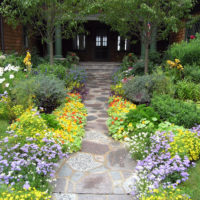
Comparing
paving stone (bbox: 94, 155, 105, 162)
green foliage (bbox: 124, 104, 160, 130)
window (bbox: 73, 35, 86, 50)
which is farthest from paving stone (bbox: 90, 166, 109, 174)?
window (bbox: 73, 35, 86, 50)

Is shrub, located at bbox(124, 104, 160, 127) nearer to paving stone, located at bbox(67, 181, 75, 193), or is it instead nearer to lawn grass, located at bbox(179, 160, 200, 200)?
lawn grass, located at bbox(179, 160, 200, 200)

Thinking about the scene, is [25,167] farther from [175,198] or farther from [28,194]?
[175,198]

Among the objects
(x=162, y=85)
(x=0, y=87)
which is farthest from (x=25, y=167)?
(x=162, y=85)

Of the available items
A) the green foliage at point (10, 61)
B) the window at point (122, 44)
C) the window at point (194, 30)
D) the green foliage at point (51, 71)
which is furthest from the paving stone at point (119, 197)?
the window at point (122, 44)

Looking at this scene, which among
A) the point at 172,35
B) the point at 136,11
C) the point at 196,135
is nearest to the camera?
the point at 196,135

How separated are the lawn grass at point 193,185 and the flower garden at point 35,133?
5.33 ft

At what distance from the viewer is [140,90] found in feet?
20.2

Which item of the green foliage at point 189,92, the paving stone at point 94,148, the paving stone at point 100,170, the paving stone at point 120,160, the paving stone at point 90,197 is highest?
the green foliage at point 189,92

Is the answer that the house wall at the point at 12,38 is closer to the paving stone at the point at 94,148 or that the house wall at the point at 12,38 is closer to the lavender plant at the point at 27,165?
the paving stone at the point at 94,148

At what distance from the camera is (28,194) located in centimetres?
220

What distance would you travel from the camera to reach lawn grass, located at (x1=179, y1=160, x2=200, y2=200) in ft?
8.43

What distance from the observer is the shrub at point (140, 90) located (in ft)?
19.8

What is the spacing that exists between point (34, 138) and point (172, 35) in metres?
13.2

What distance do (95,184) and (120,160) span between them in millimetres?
756
